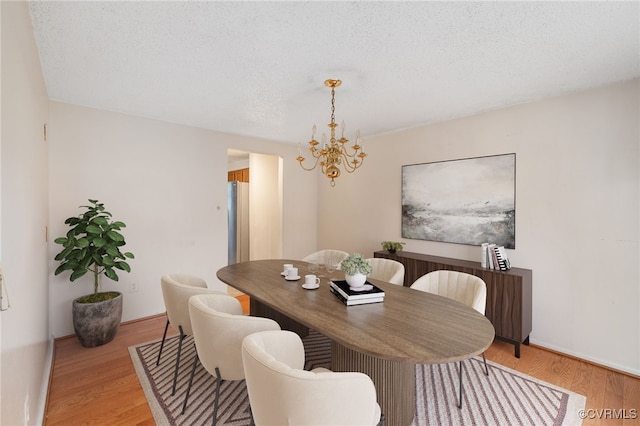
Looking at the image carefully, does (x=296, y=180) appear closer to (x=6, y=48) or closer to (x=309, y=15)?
(x=309, y=15)

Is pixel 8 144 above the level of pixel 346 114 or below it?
below

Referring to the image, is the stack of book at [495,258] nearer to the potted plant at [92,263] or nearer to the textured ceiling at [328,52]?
the textured ceiling at [328,52]

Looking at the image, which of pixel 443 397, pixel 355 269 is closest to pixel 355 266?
pixel 355 269

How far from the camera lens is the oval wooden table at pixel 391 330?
1.27 meters

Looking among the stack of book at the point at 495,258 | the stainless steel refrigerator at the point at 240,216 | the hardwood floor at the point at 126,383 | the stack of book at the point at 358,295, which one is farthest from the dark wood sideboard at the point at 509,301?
the stainless steel refrigerator at the point at 240,216

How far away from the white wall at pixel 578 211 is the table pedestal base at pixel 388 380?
6.59 feet

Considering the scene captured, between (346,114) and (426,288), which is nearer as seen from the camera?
(426,288)

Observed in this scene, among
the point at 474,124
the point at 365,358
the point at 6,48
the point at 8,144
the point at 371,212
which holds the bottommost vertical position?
the point at 365,358

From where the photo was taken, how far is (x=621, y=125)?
2412 millimetres

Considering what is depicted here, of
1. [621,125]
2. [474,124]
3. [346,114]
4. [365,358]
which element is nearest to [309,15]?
[346,114]

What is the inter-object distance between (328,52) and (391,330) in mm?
1802

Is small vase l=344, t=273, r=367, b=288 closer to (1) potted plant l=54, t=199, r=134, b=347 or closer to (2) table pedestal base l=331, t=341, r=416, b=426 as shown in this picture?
(2) table pedestal base l=331, t=341, r=416, b=426

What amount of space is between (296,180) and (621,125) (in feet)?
12.9

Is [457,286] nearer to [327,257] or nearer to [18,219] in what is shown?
[327,257]
